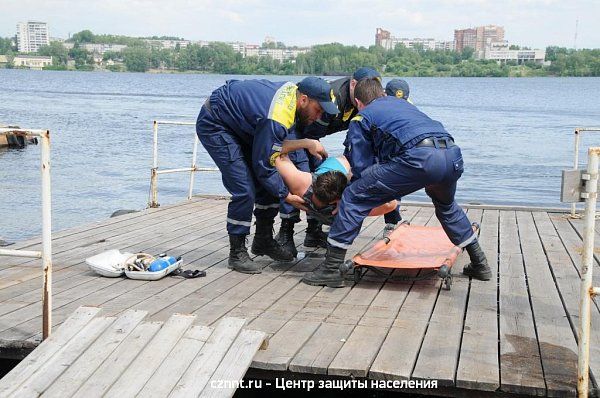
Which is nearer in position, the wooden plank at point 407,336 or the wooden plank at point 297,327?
the wooden plank at point 407,336

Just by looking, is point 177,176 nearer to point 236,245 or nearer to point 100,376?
point 236,245

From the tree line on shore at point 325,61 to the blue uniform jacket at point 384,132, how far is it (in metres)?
77.6

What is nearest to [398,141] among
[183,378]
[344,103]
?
[344,103]

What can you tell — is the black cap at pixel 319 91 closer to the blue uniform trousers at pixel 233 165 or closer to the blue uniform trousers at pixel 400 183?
the blue uniform trousers at pixel 400 183

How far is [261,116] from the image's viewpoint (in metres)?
5.66

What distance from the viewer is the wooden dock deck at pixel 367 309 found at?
4.02 meters

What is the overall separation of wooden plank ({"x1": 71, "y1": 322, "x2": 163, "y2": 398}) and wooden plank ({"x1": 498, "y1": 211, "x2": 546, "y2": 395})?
71.9 inches

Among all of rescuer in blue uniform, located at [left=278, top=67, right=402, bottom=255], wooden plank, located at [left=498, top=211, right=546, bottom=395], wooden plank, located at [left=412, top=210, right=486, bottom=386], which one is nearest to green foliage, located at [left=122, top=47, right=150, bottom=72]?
rescuer in blue uniform, located at [left=278, top=67, right=402, bottom=255]

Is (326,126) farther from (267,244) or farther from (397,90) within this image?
(397,90)

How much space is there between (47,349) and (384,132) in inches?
99.2

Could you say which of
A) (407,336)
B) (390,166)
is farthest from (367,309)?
(390,166)

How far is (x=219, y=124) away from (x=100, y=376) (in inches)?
101

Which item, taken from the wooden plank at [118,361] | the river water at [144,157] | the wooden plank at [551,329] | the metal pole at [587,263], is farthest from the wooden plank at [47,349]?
the river water at [144,157]

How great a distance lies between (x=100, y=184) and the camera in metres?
19.9
